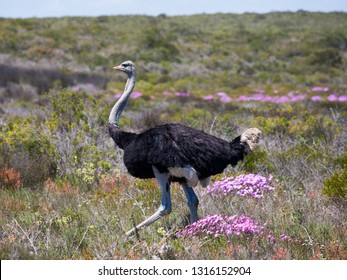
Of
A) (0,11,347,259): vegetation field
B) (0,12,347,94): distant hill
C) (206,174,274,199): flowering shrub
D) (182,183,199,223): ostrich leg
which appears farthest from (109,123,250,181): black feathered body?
(0,12,347,94): distant hill

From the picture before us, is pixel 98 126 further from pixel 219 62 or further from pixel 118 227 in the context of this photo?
pixel 219 62

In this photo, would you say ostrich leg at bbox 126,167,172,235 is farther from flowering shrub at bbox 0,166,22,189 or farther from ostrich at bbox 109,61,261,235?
flowering shrub at bbox 0,166,22,189

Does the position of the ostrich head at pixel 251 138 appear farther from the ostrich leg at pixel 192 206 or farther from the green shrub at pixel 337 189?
the green shrub at pixel 337 189

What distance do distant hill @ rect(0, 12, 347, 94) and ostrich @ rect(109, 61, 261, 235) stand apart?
47.3ft

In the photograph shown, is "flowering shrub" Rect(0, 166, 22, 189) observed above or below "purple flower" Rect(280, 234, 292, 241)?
below

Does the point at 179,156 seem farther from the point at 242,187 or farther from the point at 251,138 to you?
the point at 242,187

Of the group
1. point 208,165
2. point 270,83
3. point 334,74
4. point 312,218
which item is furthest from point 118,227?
point 334,74

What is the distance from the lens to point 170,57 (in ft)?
109

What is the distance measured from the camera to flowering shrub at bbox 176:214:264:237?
4.16m

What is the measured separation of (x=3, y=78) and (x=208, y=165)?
15971 millimetres

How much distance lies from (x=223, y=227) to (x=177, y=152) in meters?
0.71

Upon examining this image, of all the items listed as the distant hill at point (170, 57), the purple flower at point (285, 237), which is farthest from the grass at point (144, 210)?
the distant hill at point (170, 57)

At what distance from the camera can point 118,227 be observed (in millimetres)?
4641

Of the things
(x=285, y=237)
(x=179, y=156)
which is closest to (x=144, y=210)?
(x=179, y=156)
